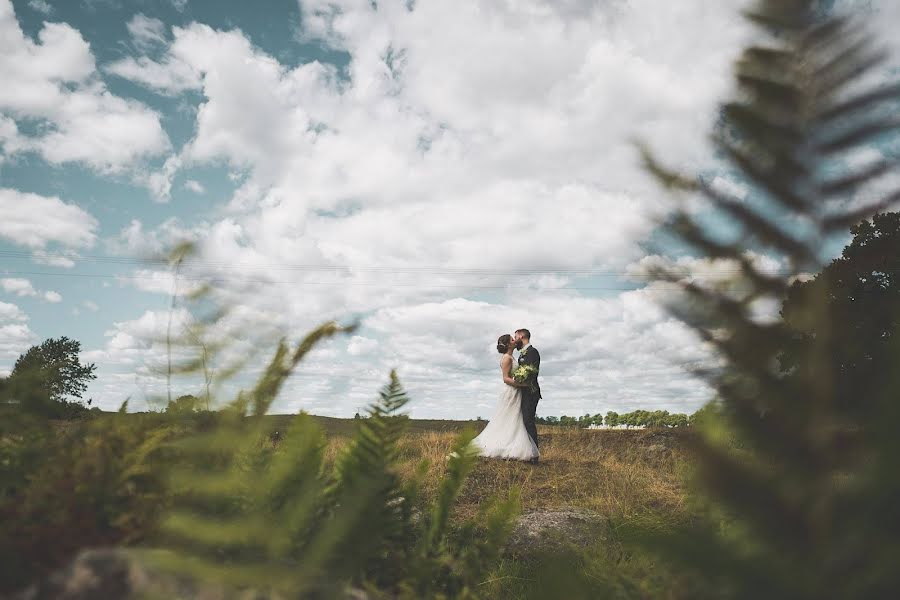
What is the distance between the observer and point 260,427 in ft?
4.01

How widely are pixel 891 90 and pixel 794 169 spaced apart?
162 mm

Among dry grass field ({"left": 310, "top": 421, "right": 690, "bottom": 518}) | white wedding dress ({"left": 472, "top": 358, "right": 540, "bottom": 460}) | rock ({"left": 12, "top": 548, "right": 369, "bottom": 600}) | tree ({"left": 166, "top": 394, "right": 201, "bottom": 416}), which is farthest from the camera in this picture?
white wedding dress ({"left": 472, "top": 358, "right": 540, "bottom": 460})

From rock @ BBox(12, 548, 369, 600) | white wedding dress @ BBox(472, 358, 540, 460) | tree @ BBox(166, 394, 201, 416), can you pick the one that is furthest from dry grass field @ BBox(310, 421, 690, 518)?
rock @ BBox(12, 548, 369, 600)

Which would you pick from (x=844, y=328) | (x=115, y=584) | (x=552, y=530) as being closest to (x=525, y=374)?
(x=552, y=530)

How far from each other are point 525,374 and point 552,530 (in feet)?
28.8

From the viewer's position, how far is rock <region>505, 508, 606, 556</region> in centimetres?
514

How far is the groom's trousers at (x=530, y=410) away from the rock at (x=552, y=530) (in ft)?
25.5

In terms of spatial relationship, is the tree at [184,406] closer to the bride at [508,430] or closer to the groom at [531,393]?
the bride at [508,430]

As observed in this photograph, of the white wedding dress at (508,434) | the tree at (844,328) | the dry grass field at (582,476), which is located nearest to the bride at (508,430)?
the white wedding dress at (508,434)

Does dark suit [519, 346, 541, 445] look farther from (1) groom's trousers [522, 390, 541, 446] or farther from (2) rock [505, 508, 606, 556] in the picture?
(2) rock [505, 508, 606, 556]

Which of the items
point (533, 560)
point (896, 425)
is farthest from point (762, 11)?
point (533, 560)

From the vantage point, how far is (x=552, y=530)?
5.23m

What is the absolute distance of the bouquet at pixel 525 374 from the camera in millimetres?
13945

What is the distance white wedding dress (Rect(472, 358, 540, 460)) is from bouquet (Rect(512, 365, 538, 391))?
0.40m
